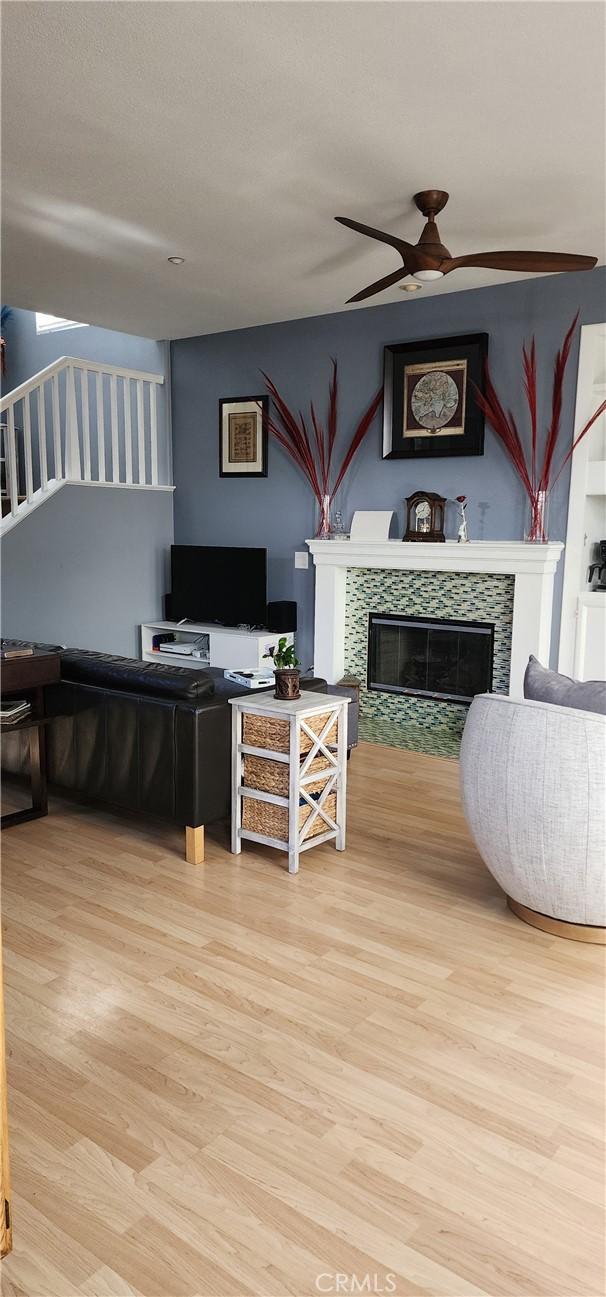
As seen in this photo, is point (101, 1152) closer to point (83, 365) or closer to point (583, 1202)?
point (583, 1202)

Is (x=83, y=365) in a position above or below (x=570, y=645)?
above

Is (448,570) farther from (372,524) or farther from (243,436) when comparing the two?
A: (243,436)

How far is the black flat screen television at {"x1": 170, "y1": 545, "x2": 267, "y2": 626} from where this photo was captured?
605 centimetres

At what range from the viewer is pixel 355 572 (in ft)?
18.8

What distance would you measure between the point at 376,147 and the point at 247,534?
3.50 m

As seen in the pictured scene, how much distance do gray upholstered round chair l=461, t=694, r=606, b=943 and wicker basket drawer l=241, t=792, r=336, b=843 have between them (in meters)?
0.75

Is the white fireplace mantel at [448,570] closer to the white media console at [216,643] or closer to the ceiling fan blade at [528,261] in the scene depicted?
the white media console at [216,643]

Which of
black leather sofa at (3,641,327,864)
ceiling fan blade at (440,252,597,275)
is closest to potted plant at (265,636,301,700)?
black leather sofa at (3,641,327,864)

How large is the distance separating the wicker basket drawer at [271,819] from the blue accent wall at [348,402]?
7.03ft

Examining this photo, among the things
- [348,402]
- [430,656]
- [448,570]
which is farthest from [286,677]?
[348,402]

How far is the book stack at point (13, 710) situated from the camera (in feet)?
11.5

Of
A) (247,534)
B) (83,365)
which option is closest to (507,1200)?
(247,534)

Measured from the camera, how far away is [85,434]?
19.3ft

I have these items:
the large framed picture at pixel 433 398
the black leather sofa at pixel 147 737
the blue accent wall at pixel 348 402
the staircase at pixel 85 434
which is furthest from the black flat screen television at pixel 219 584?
the black leather sofa at pixel 147 737
